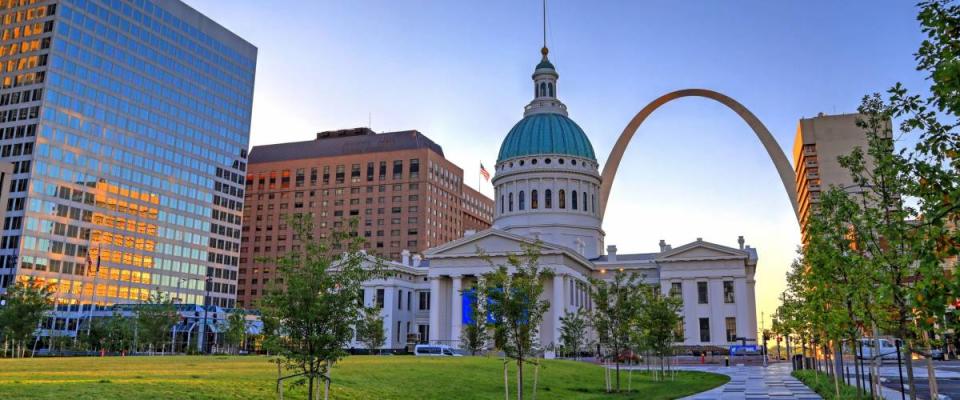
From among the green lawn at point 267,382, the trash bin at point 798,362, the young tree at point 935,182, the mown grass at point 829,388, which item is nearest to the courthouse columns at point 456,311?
the trash bin at point 798,362

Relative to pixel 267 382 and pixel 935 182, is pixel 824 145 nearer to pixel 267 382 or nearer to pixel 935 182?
pixel 267 382

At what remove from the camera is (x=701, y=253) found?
10156 cm

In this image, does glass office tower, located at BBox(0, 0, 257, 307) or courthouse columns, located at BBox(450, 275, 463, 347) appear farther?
glass office tower, located at BBox(0, 0, 257, 307)

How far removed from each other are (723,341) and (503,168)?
43.7 meters

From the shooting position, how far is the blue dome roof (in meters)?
120

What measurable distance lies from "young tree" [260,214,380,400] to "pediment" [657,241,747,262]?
83.0 m

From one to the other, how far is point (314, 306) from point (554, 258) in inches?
2810

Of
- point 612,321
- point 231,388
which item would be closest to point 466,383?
point 612,321

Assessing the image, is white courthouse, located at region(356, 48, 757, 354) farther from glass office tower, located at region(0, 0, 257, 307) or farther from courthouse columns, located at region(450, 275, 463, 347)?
glass office tower, located at region(0, 0, 257, 307)

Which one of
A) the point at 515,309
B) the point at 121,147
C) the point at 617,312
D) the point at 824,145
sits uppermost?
the point at 824,145

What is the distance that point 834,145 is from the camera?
167250mm

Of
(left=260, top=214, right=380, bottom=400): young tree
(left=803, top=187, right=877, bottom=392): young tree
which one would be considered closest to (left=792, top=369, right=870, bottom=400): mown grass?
(left=803, top=187, right=877, bottom=392): young tree

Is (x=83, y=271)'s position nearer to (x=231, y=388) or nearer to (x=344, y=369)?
(x=344, y=369)

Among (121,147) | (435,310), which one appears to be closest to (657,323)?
(435,310)
